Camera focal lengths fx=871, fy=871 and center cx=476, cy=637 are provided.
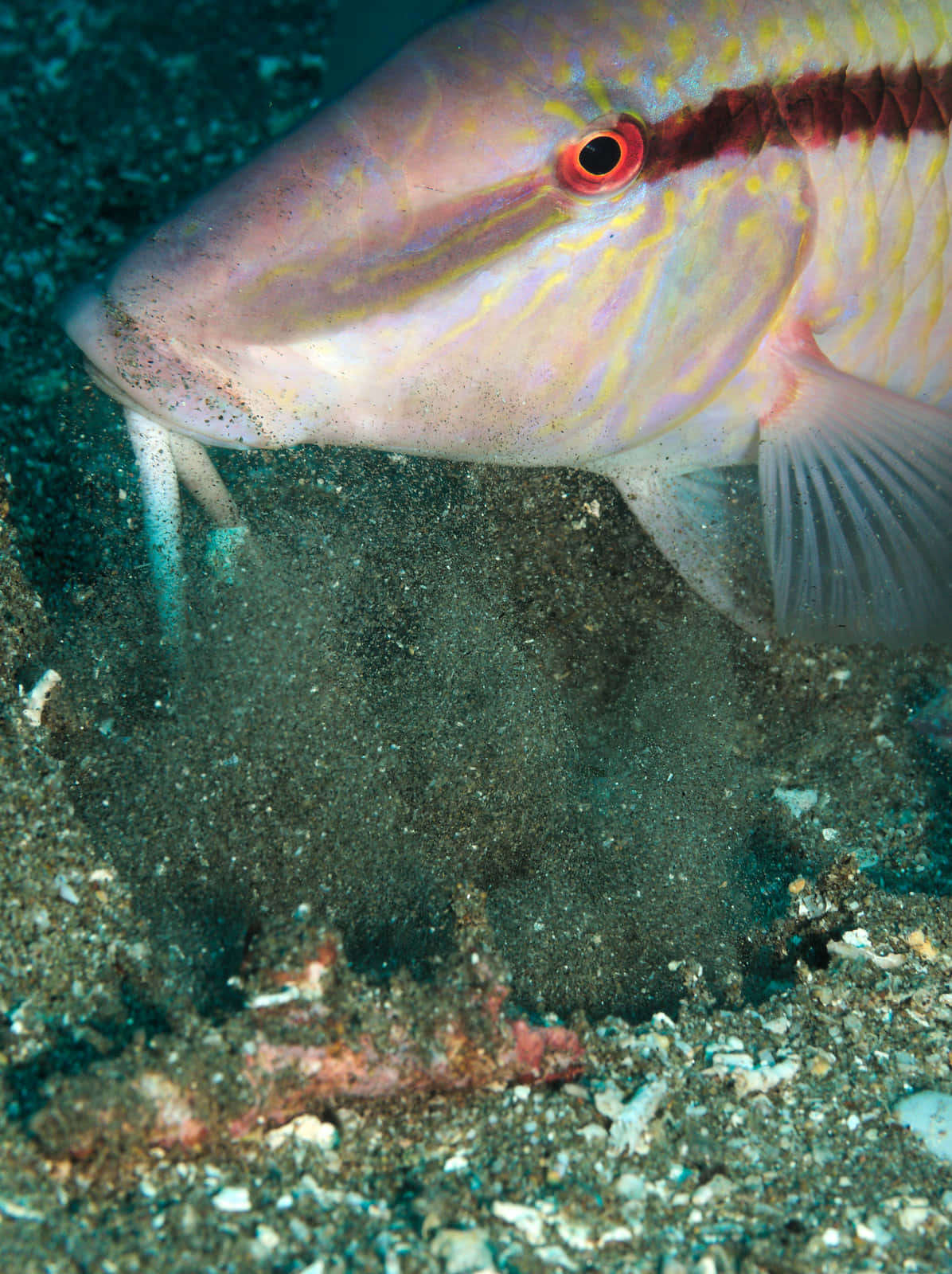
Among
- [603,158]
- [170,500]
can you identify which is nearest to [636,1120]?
[170,500]

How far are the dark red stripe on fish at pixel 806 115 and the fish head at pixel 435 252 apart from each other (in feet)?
0.11

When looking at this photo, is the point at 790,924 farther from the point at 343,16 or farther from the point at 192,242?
the point at 343,16

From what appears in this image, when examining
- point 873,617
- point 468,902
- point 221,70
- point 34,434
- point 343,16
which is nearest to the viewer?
point 468,902

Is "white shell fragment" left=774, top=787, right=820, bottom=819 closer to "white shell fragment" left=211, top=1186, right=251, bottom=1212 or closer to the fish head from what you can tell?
the fish head

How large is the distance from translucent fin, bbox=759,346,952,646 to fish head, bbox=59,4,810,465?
1.64 feet

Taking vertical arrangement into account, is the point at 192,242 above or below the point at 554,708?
above

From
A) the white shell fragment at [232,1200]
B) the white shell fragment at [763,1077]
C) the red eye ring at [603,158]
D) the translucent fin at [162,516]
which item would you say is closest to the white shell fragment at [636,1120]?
the white shell fragment at [763,1077]

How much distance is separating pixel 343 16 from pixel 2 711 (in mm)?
2773

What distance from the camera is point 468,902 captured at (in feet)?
5.34

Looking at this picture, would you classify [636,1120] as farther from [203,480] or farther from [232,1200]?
[203,480]

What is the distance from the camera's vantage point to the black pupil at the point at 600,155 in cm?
173

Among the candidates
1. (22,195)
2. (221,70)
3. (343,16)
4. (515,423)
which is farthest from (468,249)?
(221,70)

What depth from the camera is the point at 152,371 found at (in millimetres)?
1704

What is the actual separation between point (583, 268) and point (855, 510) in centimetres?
110
